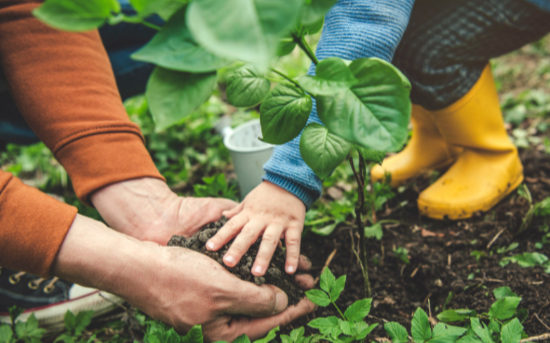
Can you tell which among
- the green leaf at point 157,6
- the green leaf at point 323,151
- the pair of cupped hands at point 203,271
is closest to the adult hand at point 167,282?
the pair of cupped hands at point 203,271

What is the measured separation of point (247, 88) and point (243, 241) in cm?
49

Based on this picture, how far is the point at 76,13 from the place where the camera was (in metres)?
0.47

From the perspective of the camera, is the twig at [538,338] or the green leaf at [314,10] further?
the twig at [538,338]

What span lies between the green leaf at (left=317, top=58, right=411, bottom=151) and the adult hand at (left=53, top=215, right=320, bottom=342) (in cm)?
60

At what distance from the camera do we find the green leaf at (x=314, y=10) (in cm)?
50

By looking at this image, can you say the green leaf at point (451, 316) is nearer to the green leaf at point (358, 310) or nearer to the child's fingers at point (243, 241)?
the green leaf at point (358, 310)

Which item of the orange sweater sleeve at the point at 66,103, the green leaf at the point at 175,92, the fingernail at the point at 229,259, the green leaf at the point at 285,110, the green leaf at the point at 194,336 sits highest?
the green leaf at the point at 175,92

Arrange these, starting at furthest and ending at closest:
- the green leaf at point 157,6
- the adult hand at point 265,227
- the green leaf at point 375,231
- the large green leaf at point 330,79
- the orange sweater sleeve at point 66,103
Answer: the green leaf at point 375,231, the orange sweater sleeve at point 66,103, the adult hand at point 265,227, the large green leaf at point 330,79, the green leaf at point 157,6

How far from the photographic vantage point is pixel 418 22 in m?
1.45

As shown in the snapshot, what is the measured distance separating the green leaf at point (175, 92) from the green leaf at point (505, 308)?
919mm

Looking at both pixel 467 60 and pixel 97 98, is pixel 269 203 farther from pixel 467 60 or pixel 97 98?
pixel 467 60

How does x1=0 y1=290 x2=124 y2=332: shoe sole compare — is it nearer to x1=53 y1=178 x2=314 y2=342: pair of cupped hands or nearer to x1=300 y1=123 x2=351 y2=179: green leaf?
x1=53 y1=178 x2=314 y2=342: pair of cupped hands

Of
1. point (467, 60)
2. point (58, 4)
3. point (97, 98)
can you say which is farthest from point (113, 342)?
point (467, 60)

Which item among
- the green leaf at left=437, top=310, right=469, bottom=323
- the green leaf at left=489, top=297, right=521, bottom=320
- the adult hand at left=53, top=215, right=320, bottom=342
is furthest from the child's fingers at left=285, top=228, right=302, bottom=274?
the green leaf at left=489, top=297, right=521, bottom=320
